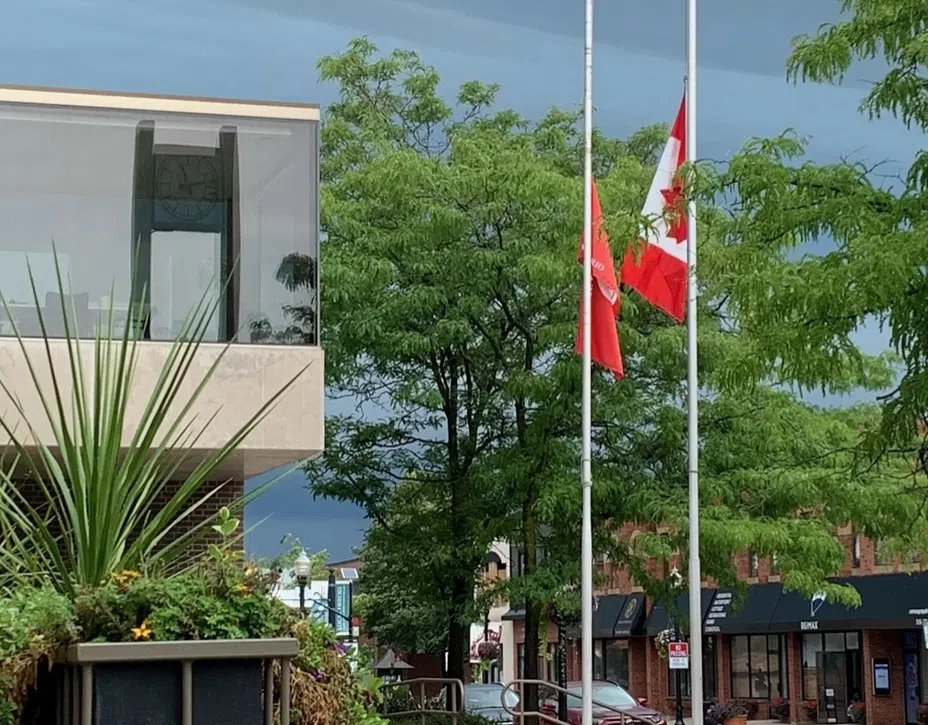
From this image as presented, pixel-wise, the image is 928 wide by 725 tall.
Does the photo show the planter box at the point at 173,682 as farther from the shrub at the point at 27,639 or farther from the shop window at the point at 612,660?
the shop window at the point at 612,660

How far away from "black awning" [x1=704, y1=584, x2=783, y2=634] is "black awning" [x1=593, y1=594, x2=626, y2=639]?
7.34 m

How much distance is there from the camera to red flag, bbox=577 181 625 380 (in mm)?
20328

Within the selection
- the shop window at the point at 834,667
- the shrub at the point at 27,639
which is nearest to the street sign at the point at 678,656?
the shop window at the point at 834,667

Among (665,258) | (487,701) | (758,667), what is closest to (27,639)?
(665,258)

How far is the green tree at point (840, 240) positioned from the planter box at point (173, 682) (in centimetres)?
588

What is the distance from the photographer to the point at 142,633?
20.2ft

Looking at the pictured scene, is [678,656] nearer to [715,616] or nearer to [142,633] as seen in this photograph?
[715,616]

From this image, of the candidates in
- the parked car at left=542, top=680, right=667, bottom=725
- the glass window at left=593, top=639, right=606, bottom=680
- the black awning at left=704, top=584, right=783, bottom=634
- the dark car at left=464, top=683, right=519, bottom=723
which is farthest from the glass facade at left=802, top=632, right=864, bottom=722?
the dark car at left=464, top=683, right=519, bottom=723

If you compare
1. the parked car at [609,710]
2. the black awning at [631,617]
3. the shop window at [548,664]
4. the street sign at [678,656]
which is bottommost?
the shop window at [548,664]

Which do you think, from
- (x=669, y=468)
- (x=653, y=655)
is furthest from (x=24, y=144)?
(x=653, y=655)

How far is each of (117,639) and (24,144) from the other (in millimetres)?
12019

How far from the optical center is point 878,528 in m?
23.1

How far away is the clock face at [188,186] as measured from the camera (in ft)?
56.3

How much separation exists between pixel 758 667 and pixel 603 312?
38.2 meters
